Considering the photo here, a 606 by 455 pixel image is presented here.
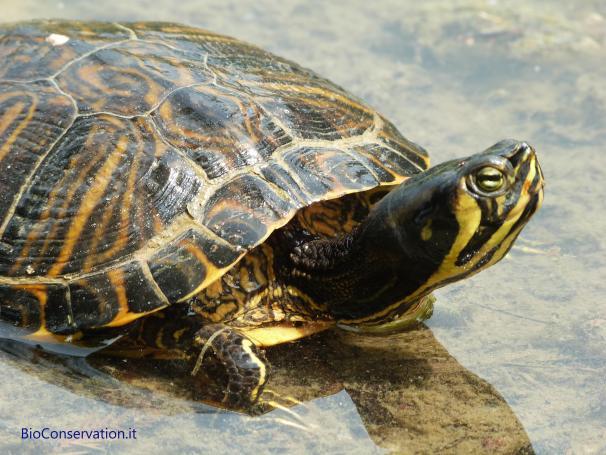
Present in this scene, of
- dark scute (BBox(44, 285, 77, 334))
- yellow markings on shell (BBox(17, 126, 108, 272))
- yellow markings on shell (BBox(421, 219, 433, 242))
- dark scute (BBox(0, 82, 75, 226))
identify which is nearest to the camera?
yellow markings on shell (BBox(421, 219, 433, 242))

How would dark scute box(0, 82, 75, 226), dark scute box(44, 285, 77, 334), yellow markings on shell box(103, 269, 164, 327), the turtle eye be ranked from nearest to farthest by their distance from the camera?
the turtle eye
yellow markings on shell box(103, 269, 164, 327)
dark scute box(44, 285, 77, 334)
dark scute box(0, 82, 75, 226)

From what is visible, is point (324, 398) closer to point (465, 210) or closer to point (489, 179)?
point (465, 210)

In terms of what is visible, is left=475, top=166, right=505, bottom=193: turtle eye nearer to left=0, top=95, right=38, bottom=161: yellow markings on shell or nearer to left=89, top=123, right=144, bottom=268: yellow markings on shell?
left=89, top=123, right=144, bottom=268: yellow markings on shell

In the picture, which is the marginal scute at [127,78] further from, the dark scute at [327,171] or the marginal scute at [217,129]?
the dark scute at [327,171]

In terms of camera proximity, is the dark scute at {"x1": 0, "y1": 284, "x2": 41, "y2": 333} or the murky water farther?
the dark scute at {"x1": 0, "y1": 284, "x2": 41, "y2": 333}

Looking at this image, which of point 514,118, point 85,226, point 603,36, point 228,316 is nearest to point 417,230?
point 228,316

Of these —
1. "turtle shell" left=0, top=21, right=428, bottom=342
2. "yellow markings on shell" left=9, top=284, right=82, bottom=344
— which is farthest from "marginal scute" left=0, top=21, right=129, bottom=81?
"yellow markings on shell" left=9, top=284, right=82, bottom=344

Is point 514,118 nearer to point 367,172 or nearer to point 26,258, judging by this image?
point 367,172
